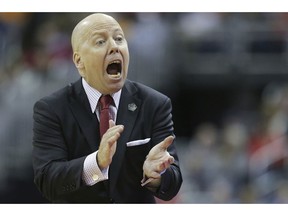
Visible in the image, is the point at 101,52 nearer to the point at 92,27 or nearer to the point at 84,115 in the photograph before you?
the point at 92,27

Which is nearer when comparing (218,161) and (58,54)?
(58,54)

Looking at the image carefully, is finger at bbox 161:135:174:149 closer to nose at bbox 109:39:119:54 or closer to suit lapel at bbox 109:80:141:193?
suit lapel at bbox 109:80:141:193

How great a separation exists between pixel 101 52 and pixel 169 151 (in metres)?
0.45

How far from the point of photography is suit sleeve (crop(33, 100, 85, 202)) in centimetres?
299

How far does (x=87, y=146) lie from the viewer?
303 centimetres

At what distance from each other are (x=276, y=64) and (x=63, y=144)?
244cm

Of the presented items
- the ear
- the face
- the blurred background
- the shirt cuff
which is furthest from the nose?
the blurred background

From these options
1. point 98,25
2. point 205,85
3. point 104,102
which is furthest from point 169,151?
point 205,85

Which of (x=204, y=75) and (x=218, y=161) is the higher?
(x=204, y=75)

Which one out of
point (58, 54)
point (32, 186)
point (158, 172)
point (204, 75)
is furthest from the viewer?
point (204, 75)

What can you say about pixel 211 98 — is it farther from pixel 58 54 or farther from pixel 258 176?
pixel 58 54

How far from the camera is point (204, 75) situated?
507cm

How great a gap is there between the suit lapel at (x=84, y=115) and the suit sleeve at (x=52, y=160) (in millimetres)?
78
